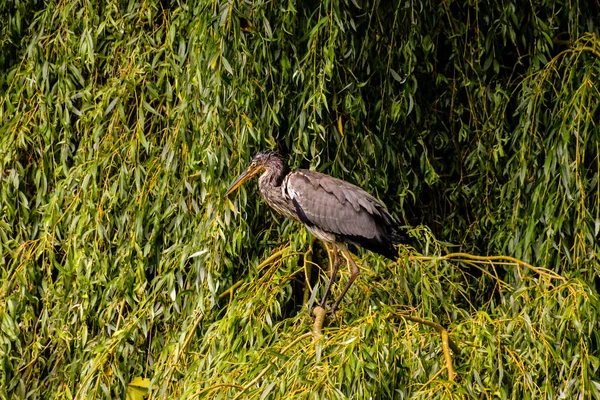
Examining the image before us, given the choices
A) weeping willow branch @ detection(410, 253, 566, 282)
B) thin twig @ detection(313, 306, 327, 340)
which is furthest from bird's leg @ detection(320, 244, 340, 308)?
weeping willow branch @ detection(410, 253, 566, 282)

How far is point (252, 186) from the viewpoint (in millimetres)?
4898

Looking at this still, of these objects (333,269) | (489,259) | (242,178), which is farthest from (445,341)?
(242,178)

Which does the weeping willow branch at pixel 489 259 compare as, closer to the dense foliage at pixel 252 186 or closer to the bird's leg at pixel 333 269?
the dense foliage at pixel 252 186

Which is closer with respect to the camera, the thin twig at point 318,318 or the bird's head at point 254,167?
the thin twig at point 318,318

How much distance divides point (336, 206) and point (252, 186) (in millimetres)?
401

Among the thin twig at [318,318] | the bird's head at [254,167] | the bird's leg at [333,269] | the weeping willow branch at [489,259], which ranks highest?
the bird's head at [254,167]

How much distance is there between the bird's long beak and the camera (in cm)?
455

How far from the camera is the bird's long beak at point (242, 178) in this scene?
4547mm

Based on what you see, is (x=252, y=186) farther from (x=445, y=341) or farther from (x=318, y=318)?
(x=445, y=341)

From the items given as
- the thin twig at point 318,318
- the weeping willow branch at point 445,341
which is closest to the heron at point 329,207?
the thin twig at point 318,318

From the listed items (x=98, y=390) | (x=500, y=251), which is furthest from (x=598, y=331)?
(x=98, y=390)

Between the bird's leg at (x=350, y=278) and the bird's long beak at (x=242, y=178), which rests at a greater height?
the bird's long beak at (x=242, y=178)

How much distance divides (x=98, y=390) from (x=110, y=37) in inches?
61.4

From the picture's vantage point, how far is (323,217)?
15.5ft
